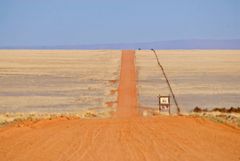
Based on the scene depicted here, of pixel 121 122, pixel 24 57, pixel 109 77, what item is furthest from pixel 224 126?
pixel 24 57

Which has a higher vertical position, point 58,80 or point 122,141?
point 58,80

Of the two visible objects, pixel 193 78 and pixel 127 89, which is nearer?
pixel 127 89

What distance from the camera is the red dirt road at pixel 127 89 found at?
133 ft

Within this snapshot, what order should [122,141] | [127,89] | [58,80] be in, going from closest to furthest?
[122,141] → [127,89] → [58,80]

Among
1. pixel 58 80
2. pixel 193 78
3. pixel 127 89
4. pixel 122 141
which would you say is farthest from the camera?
pixel 193 78

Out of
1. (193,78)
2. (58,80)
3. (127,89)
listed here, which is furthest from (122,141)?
(193,78)

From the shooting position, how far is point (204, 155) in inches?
546

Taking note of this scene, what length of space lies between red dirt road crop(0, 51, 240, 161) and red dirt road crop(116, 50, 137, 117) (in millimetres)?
16110

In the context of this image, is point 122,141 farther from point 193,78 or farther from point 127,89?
point 193,78

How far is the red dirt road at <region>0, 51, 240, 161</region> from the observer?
13797 millimetres

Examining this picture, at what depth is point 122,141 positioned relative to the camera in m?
16.6

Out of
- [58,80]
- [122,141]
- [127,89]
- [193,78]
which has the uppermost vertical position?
[193,78]

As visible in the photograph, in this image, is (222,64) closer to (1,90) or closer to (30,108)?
(1,90)

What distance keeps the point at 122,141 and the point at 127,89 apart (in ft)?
115
